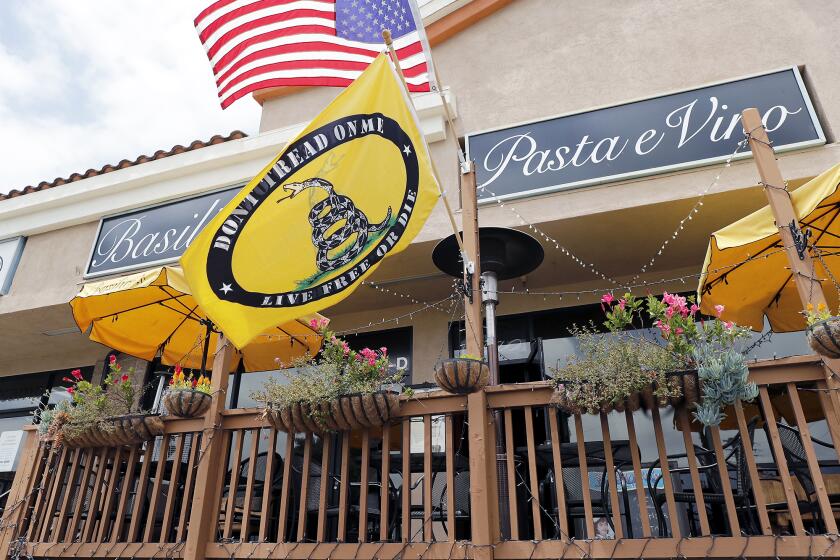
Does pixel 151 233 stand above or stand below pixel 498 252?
above

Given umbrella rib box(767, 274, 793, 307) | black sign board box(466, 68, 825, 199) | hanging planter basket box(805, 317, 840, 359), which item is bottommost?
Answer: hanging planter basket box(805, 317, 840, 359)

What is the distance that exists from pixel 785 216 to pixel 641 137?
8.64 ft

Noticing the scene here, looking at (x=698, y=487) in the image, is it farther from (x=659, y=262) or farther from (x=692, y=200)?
(x=659, y=262)

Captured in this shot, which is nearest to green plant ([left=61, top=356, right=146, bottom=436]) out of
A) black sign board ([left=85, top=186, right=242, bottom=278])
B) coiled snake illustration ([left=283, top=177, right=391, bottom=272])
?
coiled snake illustration ([left=283, top=177, right=391, bottom=272])

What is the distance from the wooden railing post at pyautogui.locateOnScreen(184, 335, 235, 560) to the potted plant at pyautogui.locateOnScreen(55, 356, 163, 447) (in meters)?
0.53

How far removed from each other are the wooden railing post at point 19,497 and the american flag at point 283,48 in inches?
160

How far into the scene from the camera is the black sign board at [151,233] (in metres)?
8.30

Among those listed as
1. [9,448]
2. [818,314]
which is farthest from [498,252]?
[9,448]

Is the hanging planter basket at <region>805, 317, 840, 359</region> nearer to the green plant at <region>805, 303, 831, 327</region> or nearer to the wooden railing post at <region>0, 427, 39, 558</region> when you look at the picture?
the green plant at <region>805, 303, 831, 327</region>

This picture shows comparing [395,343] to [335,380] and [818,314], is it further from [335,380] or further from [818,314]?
[818,314]

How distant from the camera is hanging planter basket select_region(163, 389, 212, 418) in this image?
16.8 ft

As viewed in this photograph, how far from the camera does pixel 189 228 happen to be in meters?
8.31

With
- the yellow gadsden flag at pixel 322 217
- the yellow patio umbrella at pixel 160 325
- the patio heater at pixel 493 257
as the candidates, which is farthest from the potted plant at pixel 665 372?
the yellow patio umbrella at pixel 160 325

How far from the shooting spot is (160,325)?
24.6ft
